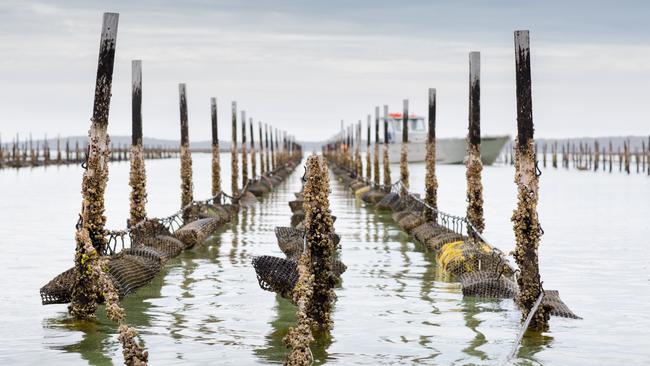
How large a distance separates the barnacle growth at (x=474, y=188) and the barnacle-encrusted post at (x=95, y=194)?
12.4m

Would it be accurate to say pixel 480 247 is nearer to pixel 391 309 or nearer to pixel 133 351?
pixel 391 309

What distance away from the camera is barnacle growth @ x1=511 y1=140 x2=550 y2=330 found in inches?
667

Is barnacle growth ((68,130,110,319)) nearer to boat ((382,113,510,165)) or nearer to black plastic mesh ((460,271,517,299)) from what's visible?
black plastic mesh ((460,271,517,299))

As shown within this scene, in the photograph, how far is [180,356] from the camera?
1466 cm

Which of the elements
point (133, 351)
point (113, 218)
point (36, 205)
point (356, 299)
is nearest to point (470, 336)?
point (356, 299)

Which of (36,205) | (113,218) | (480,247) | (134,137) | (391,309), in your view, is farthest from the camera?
(36,205)

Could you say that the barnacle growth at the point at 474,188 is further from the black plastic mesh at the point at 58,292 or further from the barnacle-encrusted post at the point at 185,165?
the black plastic mesh at the point at 58,292

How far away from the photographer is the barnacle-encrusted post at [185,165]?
127ft

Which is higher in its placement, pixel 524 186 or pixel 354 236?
pixel 524 186

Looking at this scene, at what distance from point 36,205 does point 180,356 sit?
142 feet

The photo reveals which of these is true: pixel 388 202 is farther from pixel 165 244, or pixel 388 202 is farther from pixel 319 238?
pixel 319 238

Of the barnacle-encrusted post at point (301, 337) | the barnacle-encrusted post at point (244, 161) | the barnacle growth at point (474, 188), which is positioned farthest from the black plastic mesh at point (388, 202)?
the barnacle-encrusted post at point (301, 337)

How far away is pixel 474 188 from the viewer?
27.8 m

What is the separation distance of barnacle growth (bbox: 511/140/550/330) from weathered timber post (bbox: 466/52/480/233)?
405 inches
